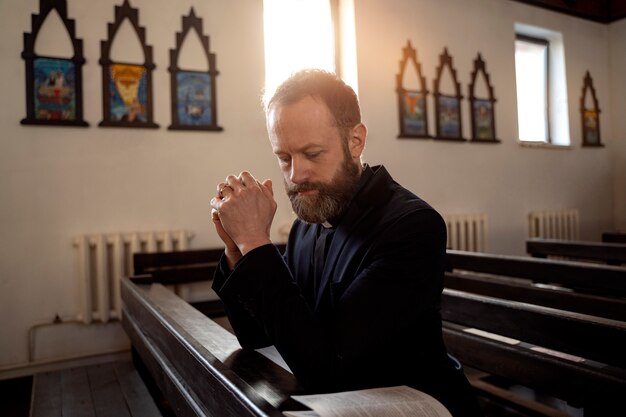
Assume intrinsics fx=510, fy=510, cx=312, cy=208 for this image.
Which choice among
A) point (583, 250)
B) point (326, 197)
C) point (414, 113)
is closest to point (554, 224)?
point (414, 113)

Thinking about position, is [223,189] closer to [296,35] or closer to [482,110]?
[296,35]

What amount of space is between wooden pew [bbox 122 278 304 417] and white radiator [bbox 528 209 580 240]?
16.1 ft

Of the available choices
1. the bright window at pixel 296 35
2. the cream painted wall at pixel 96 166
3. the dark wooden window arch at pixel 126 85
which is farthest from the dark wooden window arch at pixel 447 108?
the dark wooden window arch at pixel 126 85

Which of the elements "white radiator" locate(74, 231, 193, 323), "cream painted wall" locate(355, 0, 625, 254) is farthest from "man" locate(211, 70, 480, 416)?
"cream painted wall" locate(355, 0, 625, 254)

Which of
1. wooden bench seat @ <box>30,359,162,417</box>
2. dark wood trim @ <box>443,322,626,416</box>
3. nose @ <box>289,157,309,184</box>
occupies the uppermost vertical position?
nose @ <box>289,157,309,184</box>

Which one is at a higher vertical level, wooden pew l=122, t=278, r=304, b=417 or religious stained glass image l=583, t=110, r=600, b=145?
religious stained glass image l=583, t=110, r=600, b=145

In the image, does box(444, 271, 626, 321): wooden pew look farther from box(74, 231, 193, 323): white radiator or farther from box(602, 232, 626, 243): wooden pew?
box(602, 232, 626, 243): wooden pew

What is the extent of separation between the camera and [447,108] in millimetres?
5266

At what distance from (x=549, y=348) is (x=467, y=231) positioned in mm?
3607

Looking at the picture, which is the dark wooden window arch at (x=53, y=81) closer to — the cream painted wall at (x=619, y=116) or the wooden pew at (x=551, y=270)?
the wooden pew at (x=551, y=270)

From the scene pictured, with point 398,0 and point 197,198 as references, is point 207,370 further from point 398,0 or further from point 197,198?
point 398,0

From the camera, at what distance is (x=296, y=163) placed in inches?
49.2

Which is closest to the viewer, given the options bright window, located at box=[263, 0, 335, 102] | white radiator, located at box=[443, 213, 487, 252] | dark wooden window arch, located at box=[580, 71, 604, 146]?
bright window, located at box=[263, 0, 335, 102]

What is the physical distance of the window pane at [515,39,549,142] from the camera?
6254mm
